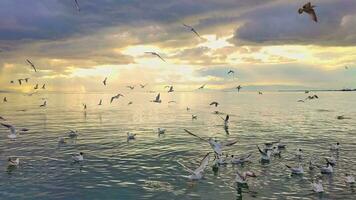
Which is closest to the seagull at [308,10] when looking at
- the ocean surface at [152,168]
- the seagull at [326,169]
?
the ocean surface at [152,168]

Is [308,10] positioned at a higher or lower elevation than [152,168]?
higher

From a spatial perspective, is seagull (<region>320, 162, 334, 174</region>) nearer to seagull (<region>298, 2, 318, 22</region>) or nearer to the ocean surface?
the ocean surface

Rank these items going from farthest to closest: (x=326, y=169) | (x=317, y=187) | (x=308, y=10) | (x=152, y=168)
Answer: (x=152, y=168), (x=326, y=169), (x=317, y=187), (x=308, y=10)

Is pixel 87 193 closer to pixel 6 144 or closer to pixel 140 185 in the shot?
pixel 140 185

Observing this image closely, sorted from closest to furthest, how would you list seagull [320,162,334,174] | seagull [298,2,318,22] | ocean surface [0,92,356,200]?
seagull [298,2,318,22]
ocean surface [0,92,356,200]
seagull [320,162,334,174]

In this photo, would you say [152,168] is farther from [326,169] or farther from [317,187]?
[326,169]

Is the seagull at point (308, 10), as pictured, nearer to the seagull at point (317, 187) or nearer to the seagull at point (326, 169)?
the seagull at point (317, 187)

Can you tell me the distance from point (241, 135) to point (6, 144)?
27.3 meters

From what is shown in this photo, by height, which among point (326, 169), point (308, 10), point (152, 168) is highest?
point (308, 10)

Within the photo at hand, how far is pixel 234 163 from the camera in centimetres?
3419

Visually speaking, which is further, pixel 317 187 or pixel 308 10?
pixel 317 187

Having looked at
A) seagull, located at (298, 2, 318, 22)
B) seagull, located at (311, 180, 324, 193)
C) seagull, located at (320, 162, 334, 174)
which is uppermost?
seagull, located at (298, 2, 318, 22)

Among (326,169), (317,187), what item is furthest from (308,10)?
(326,169)

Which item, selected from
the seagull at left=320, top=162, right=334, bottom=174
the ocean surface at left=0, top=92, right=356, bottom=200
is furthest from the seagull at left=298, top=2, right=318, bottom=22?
the seagull at left=320, top=162, right=334, bottom=174
